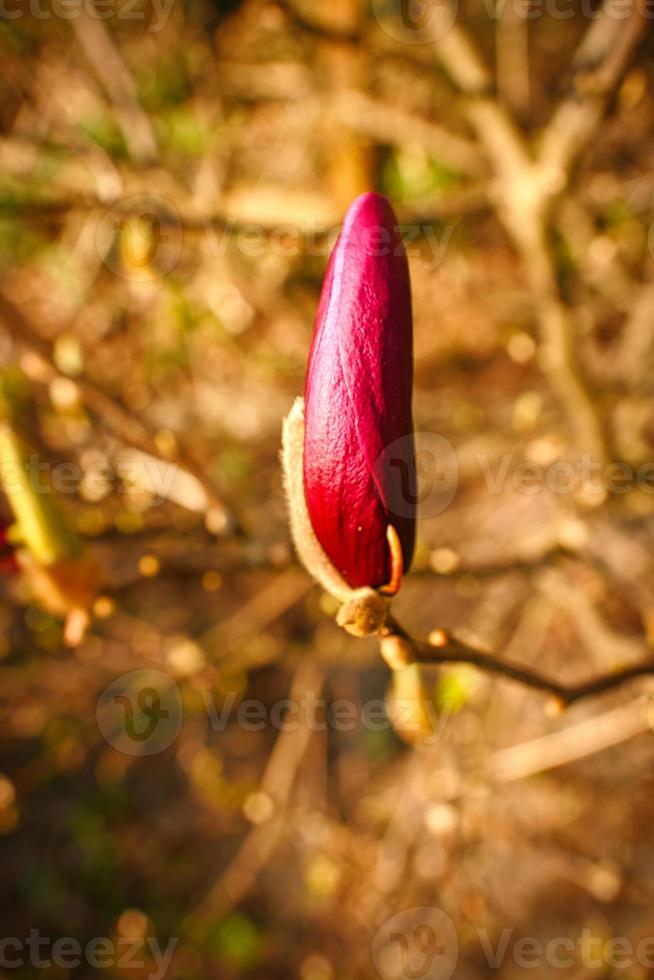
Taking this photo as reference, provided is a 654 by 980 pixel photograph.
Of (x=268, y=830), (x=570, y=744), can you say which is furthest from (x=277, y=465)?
(x=570, y=744)

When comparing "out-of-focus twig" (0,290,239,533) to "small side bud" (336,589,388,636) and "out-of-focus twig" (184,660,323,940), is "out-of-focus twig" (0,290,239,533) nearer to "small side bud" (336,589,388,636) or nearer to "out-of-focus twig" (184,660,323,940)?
"small side bud" (336,589,388,636)

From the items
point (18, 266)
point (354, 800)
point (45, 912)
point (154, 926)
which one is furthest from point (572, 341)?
point (18, 266)

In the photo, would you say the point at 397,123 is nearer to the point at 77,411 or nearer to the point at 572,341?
the point at 572,341

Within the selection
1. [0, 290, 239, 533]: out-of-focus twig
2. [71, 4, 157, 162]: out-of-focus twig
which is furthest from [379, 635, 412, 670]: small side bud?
[71, 4, 157, 162]: out-of-focus twig

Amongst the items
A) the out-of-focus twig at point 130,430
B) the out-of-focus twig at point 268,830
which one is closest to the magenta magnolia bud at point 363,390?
the out-of-focus twig at point 130,430

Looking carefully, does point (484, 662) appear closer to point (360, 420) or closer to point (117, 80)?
point (360, 420)

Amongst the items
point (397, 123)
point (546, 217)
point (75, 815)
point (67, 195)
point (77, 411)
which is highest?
point (397, 123)
